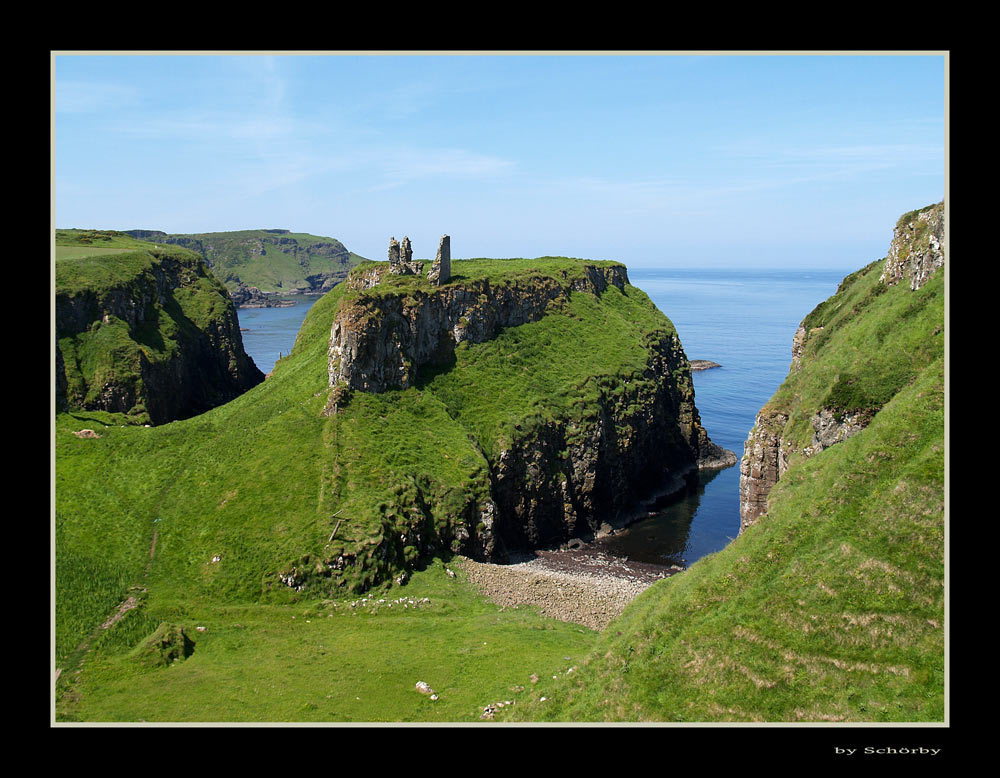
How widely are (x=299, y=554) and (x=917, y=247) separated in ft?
221

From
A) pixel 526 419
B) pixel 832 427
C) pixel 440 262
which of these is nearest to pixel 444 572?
pixel 526 419

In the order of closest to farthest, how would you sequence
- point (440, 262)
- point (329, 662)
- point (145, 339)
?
1. point (329, 662)
2. point (440, 262)
3. point (145, 339)

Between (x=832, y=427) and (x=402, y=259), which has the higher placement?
(x=402, y=259)

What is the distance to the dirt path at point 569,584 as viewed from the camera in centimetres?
5331

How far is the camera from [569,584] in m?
58.7

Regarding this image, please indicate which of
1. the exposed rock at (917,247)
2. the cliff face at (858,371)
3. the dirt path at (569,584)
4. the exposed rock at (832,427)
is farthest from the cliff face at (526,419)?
the exposed rock at (917,247)

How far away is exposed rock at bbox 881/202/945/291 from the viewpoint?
61.6 meters

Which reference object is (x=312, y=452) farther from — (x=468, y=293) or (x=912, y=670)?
(x=912, y=670)

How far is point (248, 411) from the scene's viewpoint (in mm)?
75062

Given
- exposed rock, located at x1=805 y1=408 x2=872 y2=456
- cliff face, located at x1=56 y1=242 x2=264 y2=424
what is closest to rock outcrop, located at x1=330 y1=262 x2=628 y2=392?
cliff face, located at x1=56 y1=242 x2=264 y2=424

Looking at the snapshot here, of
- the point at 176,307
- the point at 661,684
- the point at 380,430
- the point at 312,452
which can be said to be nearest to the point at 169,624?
the point at 312,452

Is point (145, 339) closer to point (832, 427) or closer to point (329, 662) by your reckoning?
point (329, 662)

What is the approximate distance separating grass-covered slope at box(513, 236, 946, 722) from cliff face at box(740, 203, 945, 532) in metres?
10.5
